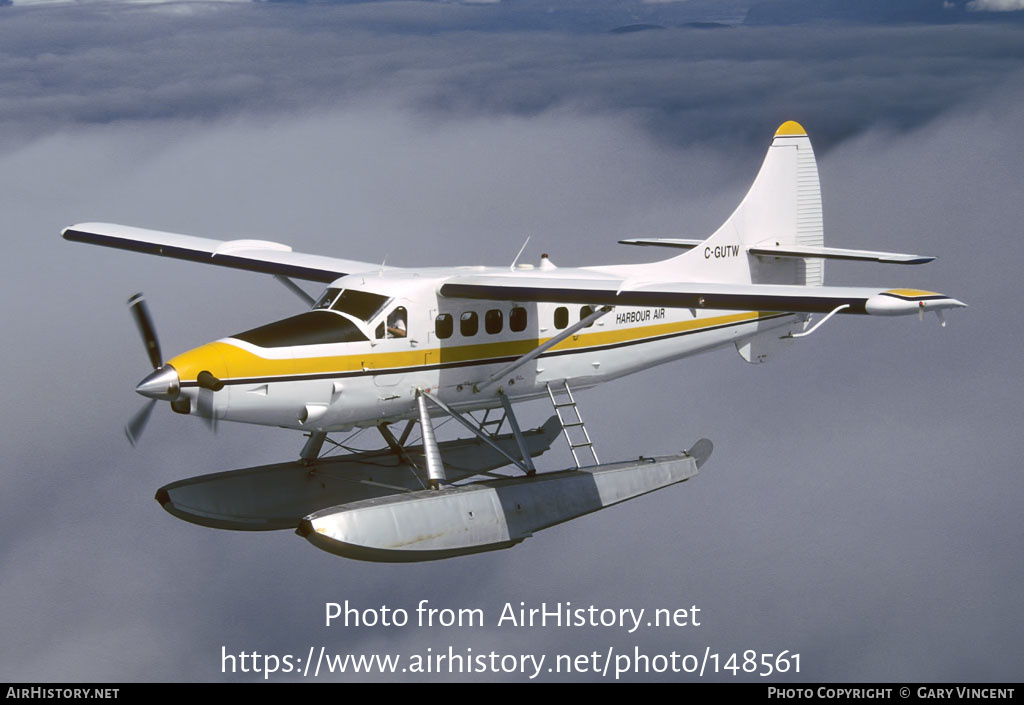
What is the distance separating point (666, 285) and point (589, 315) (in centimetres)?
193

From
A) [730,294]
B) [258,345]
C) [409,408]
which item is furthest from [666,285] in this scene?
[258,345]

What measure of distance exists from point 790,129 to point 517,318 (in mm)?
6363

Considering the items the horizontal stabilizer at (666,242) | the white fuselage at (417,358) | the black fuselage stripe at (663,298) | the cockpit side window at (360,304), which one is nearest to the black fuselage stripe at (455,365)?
the white fuselage at (417,358)

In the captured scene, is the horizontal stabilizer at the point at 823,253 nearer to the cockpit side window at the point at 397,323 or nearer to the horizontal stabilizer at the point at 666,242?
the horizontal stabilizer at the point at 666,242

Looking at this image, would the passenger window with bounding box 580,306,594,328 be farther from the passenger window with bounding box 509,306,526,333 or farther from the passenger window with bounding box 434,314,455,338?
the passenger window with bounding box 434,314,455,338

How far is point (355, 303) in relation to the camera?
49.9 ft

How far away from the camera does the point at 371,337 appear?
1495 centimetres

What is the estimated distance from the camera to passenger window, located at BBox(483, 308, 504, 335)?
1593cm

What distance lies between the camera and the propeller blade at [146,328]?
A: 1402cm

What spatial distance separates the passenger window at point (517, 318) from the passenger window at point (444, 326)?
91cm

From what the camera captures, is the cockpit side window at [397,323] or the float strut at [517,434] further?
the float strut at [517,434]

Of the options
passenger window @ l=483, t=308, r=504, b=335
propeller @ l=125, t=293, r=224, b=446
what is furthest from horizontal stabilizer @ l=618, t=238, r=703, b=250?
propeller @ l=125, t=293, r=224, b=446

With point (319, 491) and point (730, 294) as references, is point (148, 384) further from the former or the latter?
point (730, 294)

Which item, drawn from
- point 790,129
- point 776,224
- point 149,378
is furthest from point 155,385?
point 790,129
